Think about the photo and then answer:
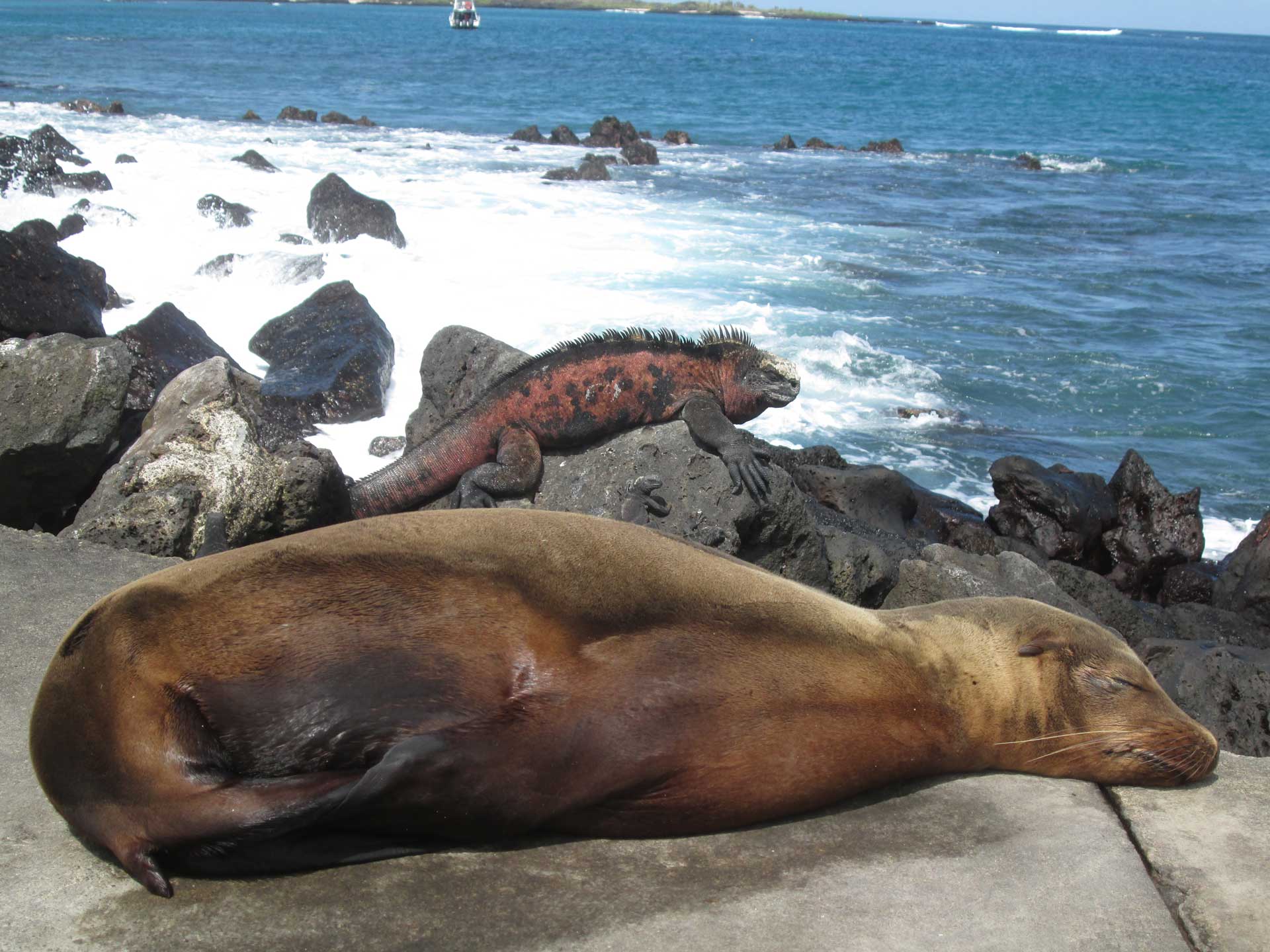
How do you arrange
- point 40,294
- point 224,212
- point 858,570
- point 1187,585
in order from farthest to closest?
point 224,212
point 1187,585
point 40,294
point 858,570

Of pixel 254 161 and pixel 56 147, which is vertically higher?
pixel 56 147

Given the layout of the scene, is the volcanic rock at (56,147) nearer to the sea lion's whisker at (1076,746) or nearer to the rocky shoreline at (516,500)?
the rocky shoreline at (516,500)

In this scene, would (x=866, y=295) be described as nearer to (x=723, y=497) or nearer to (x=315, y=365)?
(x=315, y=365)

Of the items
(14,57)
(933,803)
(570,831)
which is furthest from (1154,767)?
(14,57)

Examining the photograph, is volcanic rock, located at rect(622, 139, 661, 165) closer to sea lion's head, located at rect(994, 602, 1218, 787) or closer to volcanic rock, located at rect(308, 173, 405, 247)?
volcanic rock, located at rect(308, 173, 405, 247)

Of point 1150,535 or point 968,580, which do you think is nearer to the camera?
point 968,580

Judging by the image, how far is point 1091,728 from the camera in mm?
3549

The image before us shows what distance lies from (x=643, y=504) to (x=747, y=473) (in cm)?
59

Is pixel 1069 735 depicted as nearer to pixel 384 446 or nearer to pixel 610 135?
pixel 384 446

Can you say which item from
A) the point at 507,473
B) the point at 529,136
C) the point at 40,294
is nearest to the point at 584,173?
the point at 529,136

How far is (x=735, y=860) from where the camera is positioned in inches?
117

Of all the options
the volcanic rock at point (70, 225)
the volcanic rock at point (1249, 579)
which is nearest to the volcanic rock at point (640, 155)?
the volcanic rock at point (70, 225)

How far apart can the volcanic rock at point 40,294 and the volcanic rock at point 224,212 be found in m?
9.13

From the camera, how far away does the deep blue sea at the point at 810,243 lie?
15.1m
